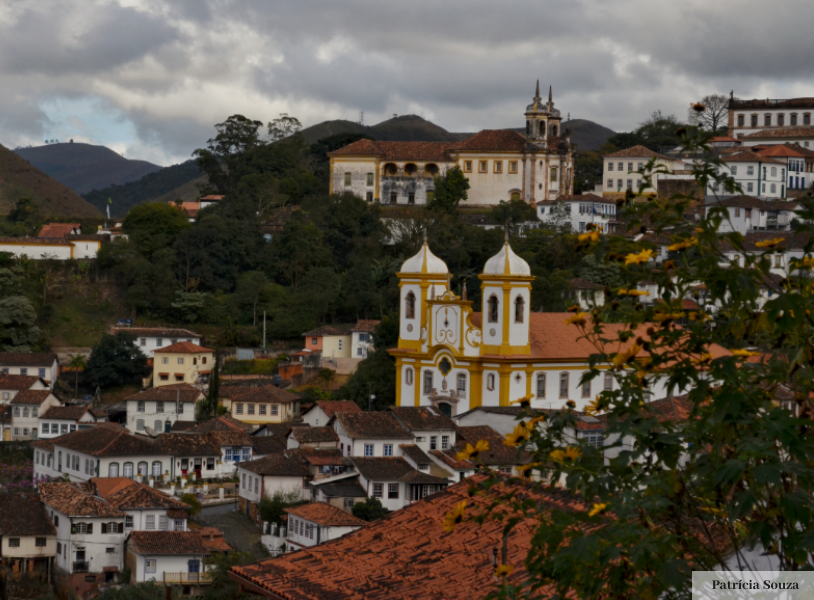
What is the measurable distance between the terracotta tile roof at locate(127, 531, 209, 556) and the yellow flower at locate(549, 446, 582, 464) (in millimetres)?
21549

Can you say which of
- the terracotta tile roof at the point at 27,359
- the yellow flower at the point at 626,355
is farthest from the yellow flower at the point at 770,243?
the terracotta tile roof at the point at 27,359

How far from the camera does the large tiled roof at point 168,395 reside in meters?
43.2

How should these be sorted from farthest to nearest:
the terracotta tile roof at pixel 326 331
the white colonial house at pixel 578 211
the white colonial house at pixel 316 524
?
the white colonial house at pixel 578 211 < the terracotta tile roof at pixel 326 331 < the white colonial house at pixel 316 524

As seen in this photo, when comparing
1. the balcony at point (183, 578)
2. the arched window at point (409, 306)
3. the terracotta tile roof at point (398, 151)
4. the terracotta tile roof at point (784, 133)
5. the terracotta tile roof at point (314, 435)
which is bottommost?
the balcony at point (183, 578)

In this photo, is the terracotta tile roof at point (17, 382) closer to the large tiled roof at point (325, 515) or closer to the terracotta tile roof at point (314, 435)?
the terracotta tile roof at point (314, 435)

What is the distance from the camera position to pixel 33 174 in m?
91.1

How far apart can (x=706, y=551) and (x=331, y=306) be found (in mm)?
47335

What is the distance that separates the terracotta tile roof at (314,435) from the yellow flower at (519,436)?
27697mm

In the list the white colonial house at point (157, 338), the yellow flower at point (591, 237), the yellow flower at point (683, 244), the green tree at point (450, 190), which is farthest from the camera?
the green tree at point (450, 190)

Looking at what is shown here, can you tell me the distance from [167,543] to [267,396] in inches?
635

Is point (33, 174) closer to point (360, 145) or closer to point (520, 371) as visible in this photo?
point (360, 145)

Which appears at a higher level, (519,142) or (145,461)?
(519,142)

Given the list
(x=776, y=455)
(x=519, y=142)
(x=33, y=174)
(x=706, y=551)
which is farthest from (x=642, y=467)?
(x=33, y=174)

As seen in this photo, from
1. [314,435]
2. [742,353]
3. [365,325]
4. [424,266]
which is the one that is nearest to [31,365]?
[365,325]
